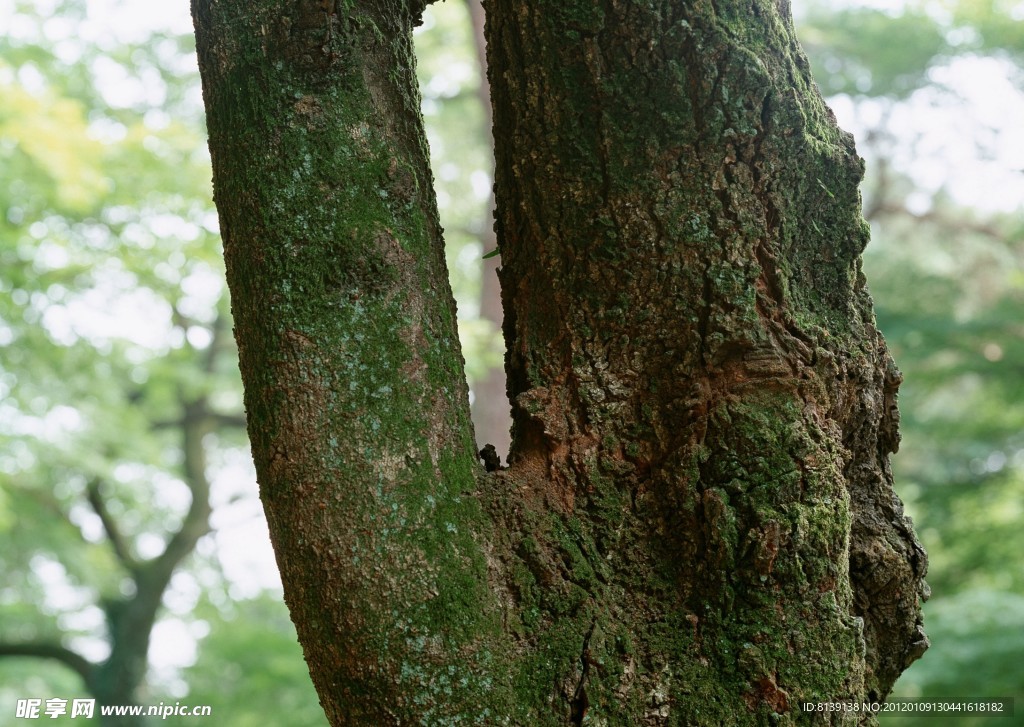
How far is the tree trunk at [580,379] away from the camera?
4.51 feet

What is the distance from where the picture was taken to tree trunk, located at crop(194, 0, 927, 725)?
1.37 metres

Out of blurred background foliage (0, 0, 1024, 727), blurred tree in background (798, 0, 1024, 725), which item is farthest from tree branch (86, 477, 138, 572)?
blurred tree in background (798, 0, 1024, 725)

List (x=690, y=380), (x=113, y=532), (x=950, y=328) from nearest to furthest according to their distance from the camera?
1. (x=690, y=380)
2. (x=950, y=328)
3. (x=113, y=532)

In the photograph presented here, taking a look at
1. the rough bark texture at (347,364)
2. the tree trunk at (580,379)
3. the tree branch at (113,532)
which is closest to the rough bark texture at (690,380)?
the tree trunk at (580,379)

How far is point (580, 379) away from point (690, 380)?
0.20 metres

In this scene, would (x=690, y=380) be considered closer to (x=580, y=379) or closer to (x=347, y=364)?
(x=580, y=379)

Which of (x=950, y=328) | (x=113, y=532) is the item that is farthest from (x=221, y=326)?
(x=950, y=328)

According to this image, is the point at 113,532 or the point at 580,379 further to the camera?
the point at 113,532

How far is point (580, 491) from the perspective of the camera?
1551 mm

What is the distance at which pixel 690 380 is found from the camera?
1.53 meters

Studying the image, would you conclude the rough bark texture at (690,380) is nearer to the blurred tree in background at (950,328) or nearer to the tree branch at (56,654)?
the blurred tree in background at (950,328)

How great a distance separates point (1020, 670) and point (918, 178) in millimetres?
7173

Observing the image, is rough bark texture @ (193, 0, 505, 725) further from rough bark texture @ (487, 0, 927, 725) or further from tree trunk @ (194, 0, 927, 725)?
rough bark texture @ (487, 0, 927, 725)

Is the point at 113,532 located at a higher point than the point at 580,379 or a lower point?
higher
